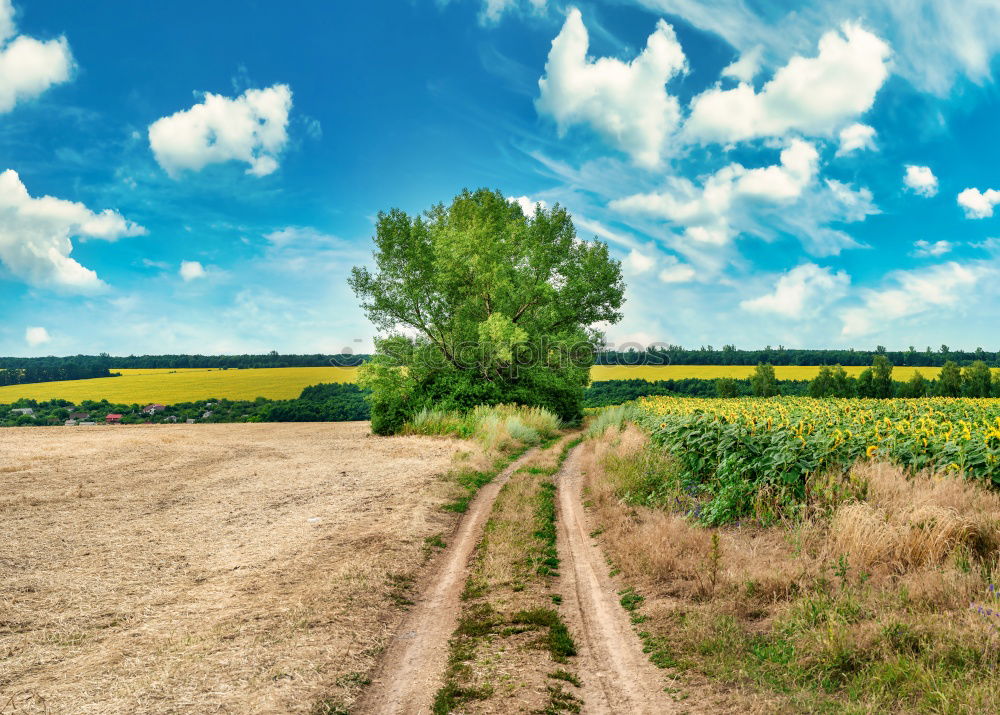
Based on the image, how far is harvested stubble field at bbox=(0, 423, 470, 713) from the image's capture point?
4750 mm

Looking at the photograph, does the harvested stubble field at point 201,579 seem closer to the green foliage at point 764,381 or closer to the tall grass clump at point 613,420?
the tall grass clump at point 613,420

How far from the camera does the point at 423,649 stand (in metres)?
5.47

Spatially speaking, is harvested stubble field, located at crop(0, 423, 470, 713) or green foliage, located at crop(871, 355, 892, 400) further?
green foliage, located at crop(871, 355, 892, 400)

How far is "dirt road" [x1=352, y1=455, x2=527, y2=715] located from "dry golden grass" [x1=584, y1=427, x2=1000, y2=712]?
2.19 m

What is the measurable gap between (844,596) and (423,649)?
14.1ft

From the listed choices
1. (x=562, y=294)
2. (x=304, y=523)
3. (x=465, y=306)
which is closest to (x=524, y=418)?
(x=465, y=306)

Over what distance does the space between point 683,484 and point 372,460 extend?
10.8m

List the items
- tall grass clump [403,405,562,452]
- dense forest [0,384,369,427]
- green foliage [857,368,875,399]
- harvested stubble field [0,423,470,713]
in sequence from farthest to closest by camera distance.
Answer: green foliage [857,368,875,399], dense forest [0,384,369,427], tall grass clump [403,405,562,452], harvested stubble field [0,423,470,713]

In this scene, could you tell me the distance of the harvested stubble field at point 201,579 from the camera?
475cm

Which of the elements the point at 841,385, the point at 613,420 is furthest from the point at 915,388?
the point at 613,420

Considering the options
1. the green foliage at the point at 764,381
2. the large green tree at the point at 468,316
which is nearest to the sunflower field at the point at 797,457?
the large green tree at the point at 468,316

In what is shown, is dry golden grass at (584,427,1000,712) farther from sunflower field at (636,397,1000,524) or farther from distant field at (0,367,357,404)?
distant field at (0,367,357,404)

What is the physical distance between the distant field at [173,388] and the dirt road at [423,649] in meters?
28.9

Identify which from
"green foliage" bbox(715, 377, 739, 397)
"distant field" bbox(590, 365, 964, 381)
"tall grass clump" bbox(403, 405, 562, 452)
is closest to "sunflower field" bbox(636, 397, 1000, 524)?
"tall grass clump" bbox(403, 405, 562, 452)
